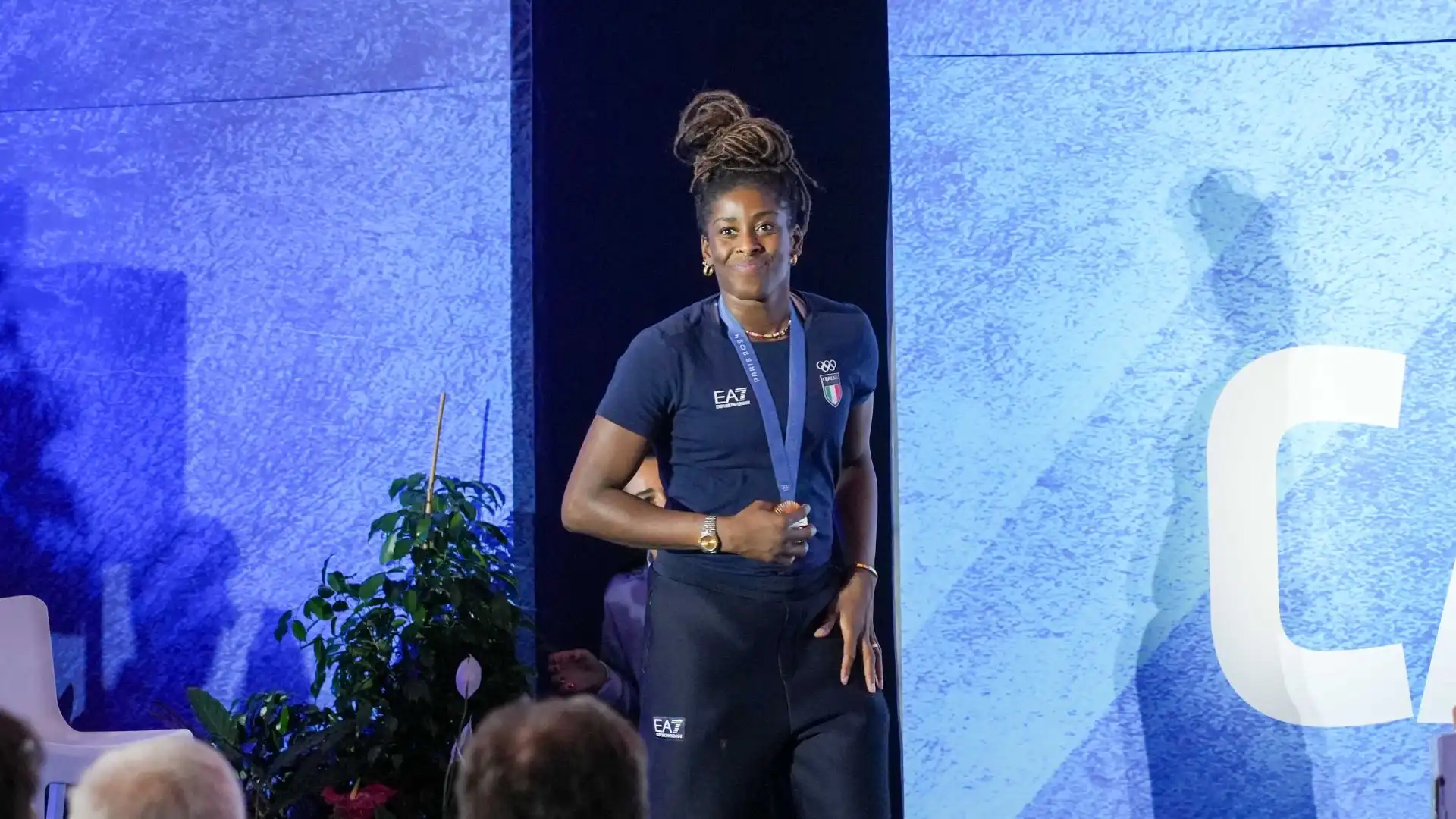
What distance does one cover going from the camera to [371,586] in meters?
3.63

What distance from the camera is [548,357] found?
382 centimetres

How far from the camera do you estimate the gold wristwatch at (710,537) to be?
245 centimetres

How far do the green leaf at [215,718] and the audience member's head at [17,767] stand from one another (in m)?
2.35

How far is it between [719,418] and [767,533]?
24cm

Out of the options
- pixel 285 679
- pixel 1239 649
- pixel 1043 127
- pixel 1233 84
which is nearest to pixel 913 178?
pixel 1043 127

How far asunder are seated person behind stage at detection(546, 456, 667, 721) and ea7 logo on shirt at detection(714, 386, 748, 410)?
1298 mm

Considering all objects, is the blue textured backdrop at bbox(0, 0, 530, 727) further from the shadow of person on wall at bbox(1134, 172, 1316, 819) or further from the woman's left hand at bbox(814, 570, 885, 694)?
the shadow of person on wall at bbox(1134, 172, 1316, 819)

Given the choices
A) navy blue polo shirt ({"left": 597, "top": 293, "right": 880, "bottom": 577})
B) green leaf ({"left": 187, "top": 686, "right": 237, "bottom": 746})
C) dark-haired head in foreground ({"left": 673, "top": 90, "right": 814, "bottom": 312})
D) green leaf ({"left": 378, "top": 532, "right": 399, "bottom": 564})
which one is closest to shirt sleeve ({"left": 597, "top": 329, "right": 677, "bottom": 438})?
navy blue polo shirt ({"left": 597, "top": 293, "right": 880, "bottom": 577})

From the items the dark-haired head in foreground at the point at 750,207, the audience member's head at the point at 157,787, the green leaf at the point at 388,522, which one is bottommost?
the audience member's head at the point at 157,787

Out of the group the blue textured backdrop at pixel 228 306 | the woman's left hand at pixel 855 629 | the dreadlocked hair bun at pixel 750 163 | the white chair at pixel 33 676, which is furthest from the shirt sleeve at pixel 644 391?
the white chair at pixel 33 676

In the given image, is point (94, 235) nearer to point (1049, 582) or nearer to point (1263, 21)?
point (1049, 582)

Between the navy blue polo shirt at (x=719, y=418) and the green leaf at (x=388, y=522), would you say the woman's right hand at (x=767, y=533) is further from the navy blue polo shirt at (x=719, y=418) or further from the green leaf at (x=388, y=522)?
the green leaf at (x=388, y=522)

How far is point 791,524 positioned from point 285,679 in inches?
90.3

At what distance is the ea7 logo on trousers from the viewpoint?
371 cm
